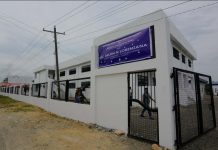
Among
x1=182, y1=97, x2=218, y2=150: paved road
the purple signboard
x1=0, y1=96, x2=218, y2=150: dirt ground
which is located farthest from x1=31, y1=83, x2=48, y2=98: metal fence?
x1=182, y1=97, x2=218, y2=150: paved road

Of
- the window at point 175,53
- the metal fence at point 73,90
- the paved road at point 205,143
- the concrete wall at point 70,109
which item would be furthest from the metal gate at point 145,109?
the window at point 175,53

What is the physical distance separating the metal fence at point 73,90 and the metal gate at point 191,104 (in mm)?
4804

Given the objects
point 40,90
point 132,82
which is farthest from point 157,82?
point 40,90

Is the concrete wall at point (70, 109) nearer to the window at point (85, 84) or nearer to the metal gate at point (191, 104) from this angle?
the window at point (85, 84)

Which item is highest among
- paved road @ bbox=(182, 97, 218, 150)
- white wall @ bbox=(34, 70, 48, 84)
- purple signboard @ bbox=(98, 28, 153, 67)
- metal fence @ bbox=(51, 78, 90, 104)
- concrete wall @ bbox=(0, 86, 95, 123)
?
white wall @ bbox=(34, 70, 48, 84)

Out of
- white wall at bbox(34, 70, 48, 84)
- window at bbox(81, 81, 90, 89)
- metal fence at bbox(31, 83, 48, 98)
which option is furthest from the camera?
white wall at bbox(34, 70, 48, 84)

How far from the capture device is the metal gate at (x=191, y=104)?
6.20 metres

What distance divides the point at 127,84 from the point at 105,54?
207 centimetres

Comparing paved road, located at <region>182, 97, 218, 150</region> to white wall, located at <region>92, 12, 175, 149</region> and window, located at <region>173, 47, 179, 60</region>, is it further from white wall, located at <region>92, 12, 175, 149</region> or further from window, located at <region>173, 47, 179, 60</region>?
window, located at <region>173, 47, 179, 60</region>

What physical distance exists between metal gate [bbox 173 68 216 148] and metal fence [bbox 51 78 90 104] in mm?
4804

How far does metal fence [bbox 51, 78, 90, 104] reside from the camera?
10.6 m

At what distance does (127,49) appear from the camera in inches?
305

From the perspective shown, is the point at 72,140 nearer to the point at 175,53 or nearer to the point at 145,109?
the point at 145,109

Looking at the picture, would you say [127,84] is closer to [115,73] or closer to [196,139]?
[115,73]
